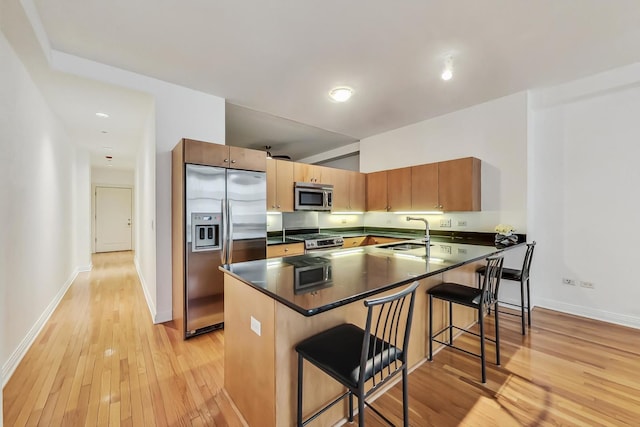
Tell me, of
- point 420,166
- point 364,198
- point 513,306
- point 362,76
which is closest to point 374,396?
point 513,306

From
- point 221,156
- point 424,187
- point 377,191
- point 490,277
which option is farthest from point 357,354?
point 377,191

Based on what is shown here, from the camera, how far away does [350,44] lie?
7.77 ft

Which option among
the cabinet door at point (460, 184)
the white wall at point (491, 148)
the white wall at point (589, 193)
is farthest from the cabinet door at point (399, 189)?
the white wall at point (589, 193)

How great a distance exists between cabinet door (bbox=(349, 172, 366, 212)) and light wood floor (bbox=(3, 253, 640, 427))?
289 centimetres

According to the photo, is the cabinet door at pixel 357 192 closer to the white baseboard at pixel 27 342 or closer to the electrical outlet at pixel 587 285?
the electrical outlet at pixel 587 285

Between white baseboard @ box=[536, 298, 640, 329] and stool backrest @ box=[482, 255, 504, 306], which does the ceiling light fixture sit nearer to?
stool backrest @ box=[482, 255, 504, 306]

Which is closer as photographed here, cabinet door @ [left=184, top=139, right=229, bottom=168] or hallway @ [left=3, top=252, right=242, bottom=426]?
hallway @ [left=3, top=252, right=242, bottom=426]

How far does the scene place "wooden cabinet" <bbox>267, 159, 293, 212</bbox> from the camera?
12.9ft

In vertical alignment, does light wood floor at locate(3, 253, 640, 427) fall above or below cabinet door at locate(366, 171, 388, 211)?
below

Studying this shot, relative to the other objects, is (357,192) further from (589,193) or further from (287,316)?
(287,316)

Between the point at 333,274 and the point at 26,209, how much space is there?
313cm

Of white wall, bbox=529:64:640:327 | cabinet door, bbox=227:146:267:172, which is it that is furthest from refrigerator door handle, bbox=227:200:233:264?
white wall, bbox=529:64:640:327

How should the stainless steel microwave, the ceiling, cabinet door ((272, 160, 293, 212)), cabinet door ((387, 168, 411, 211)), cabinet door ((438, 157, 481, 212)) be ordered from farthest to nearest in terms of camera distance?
cabinet door ((387, 168, 411, 211))
the stainless steel microwave
cabinet door ((272, 160, 293, 212))
cabinet door ((438, 157, 481, 212))
the ceiling

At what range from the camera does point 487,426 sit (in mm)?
1592
